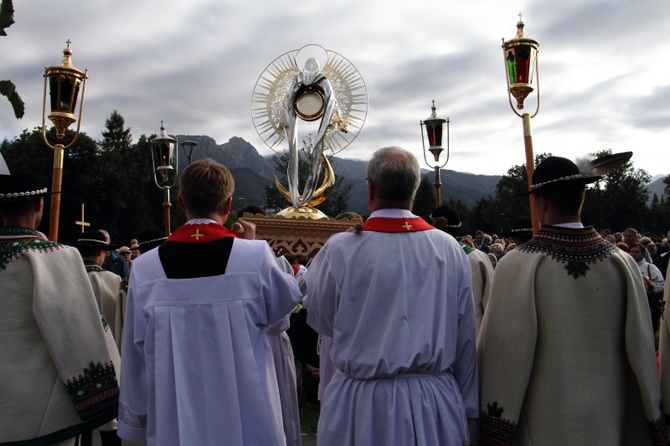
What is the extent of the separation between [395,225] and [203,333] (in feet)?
3.36

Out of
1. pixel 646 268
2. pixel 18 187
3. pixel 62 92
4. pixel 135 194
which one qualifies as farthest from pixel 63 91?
pixel 135 194

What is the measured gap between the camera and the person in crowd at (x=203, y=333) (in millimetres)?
2604

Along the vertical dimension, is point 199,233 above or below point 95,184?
below

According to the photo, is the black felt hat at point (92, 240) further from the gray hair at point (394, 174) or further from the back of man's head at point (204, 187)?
the gray hair at point (394, 174)

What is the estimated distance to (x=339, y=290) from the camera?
2762 millimetres

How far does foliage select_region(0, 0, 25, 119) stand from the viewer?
2.13m

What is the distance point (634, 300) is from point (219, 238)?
1923mm

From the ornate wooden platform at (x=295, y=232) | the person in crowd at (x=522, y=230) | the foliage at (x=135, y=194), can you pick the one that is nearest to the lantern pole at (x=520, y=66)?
the person in crowd at (x=522, y=230)

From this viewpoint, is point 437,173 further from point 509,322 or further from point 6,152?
point 6,152

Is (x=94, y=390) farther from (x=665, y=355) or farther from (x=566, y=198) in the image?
(x=665, y=355)

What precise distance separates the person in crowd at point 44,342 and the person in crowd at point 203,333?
27cm

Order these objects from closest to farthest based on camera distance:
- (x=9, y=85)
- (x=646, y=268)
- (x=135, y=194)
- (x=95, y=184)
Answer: (x=9, y=85) → (x=646, y=268) → (x=95, y=184) → (x=135, y=194)

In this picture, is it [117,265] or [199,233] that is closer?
[199,233]

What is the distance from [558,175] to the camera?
282cm
